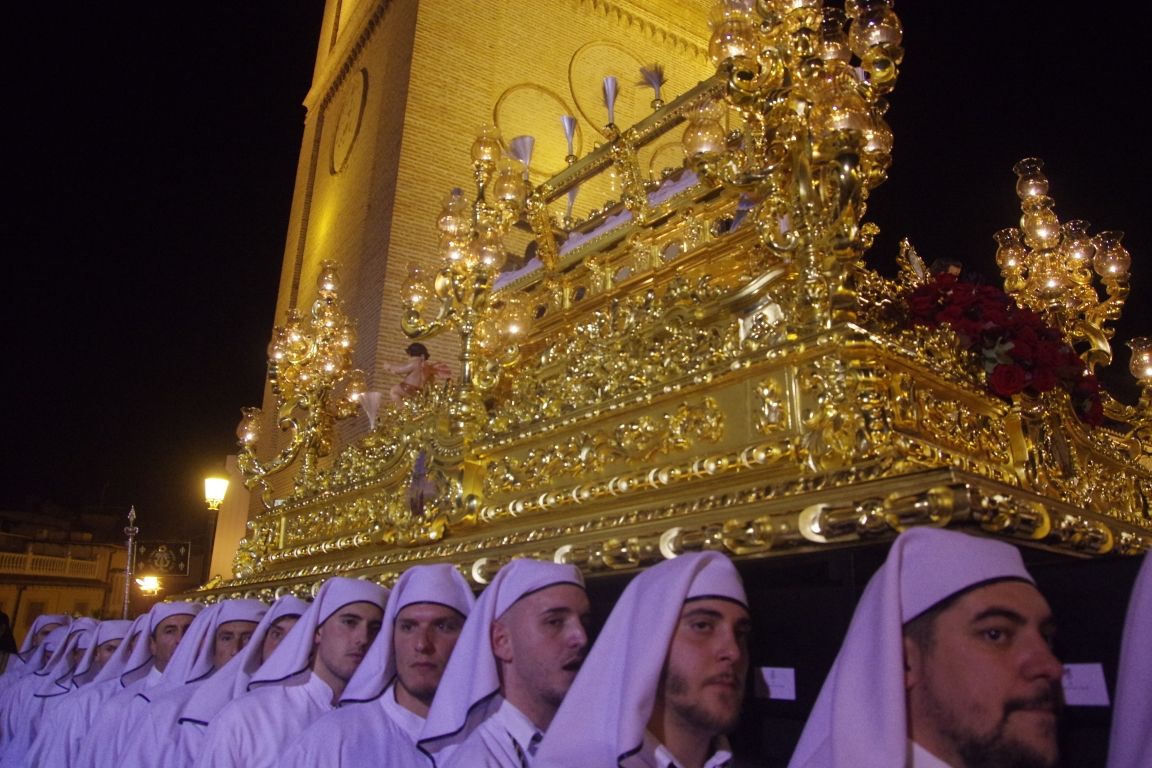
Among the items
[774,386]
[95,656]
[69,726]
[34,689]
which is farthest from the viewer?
[34,689]

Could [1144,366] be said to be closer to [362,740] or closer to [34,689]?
[362,740]

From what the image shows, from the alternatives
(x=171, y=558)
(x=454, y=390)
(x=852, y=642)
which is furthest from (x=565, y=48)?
(x=852, y=642)

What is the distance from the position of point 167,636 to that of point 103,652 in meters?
1.84

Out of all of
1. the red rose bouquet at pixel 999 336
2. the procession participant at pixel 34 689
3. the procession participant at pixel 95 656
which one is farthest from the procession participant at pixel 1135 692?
the procession participant at pixel 34 689

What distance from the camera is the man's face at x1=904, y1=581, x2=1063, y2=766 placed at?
1712 mm

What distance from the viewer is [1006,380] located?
140 inches

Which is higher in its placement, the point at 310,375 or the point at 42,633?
the point at 310,375

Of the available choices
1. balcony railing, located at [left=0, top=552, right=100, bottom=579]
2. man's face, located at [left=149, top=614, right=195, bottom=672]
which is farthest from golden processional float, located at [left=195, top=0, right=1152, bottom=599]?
balcony railing, located at [left=0, top=552, right=100, bottom=579]

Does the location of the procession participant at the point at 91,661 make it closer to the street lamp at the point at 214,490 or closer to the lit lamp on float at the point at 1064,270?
the street lamp at the point at 214,490

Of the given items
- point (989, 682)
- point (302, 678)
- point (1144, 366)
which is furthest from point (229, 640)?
point (1144, 366)

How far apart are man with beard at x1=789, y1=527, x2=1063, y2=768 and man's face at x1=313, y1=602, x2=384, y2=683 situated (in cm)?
266

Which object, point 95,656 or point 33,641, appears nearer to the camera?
point 95,656

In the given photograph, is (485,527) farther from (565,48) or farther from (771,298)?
(565,48)

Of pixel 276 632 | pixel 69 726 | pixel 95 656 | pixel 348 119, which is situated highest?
pixel 348 119
